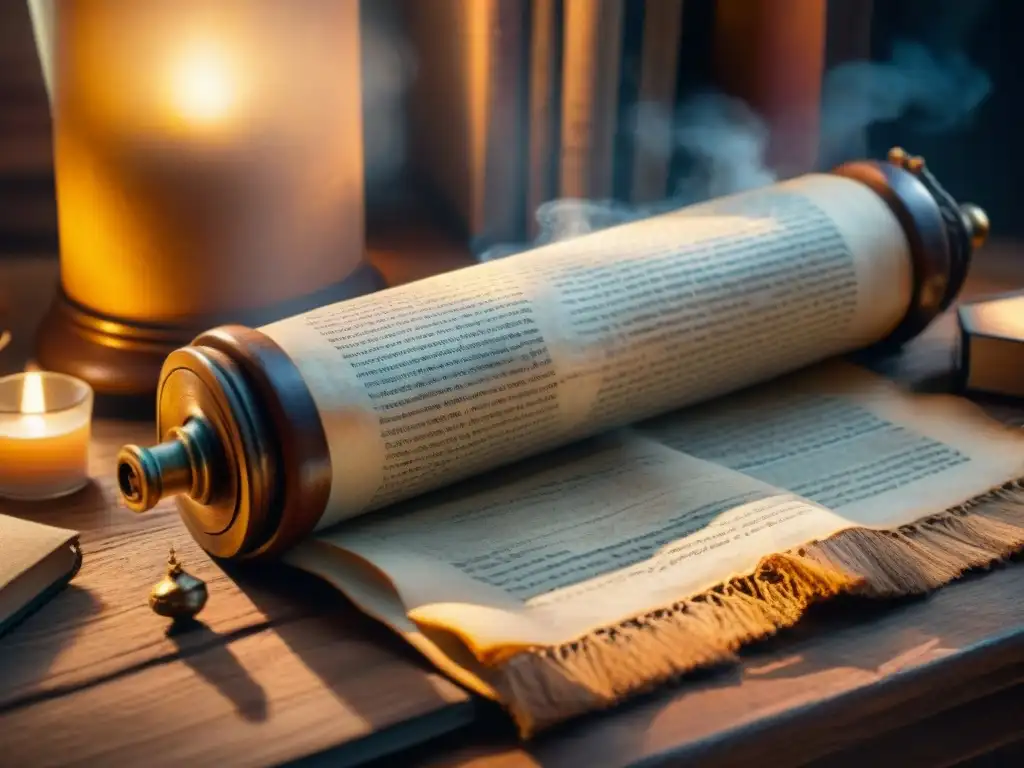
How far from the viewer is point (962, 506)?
0.84m

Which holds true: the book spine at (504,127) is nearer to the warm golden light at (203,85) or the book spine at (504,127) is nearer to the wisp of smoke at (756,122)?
the wisp of smoke at (756,122)

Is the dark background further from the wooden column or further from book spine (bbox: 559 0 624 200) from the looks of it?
book spine (bbox: 559 0 624 200)

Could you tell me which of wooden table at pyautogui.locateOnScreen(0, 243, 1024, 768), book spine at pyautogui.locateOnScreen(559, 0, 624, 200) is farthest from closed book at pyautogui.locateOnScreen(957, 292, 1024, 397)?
book spine at pyautogui.locateOnScreen(559, 0, 624, 200)

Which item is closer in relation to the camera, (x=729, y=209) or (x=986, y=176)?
(x=729, y=209)

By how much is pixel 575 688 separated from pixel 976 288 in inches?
29.5

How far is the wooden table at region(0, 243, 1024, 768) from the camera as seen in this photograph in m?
0.63

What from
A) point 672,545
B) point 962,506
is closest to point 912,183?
point 962,506

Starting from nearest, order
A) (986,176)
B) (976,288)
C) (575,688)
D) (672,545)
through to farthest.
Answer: (575,688) → (672,545) → (976,288) → (986,176)

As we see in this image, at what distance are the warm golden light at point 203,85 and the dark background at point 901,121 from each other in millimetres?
386

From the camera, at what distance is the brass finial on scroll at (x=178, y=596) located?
0.72 meters

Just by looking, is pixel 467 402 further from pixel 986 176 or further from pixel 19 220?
pixel 986 176

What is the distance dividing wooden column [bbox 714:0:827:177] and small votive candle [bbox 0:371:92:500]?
0.70 meters

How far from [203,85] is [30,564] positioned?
1.22ft

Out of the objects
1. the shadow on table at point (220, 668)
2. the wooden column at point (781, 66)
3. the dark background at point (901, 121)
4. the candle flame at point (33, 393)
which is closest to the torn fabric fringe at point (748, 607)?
the shadow on table at point (220, 668)
